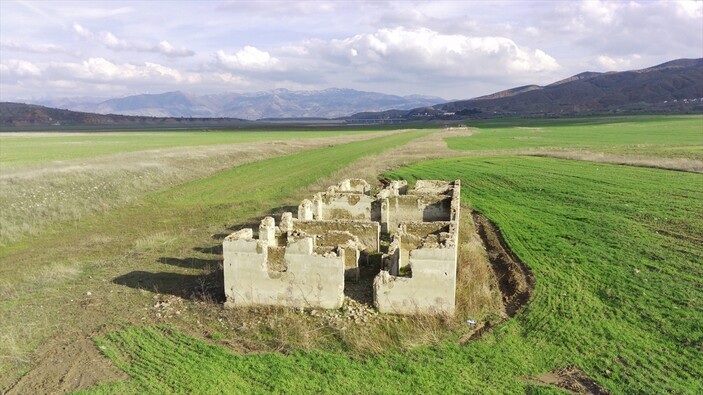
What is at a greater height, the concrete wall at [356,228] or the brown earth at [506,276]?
the concrete wall at [356,228]

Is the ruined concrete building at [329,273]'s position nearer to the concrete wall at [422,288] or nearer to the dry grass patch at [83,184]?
the concrete wall at [422,288]

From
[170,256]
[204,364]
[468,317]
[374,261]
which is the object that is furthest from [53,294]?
[468,317]

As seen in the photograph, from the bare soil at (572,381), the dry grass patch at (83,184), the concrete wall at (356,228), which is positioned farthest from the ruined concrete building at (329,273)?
the dry grass patch at (83,184)

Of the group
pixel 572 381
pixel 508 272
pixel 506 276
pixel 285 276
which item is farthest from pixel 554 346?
pixel 285 276

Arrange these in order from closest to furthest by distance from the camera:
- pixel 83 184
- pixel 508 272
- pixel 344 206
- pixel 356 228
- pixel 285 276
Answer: pixel 285 276 → pixel 508 272 → pixel 356 228 → pixel 344 206 → pixel 83 184

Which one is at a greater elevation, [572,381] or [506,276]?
[506,276]

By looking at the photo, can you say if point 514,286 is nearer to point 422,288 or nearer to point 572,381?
point 422,288

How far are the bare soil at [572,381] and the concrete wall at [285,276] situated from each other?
→ 262 inches

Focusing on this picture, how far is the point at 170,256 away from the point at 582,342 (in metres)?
17.5

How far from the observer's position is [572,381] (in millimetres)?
11398

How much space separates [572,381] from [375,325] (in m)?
5.56

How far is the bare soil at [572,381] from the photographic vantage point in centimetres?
1108

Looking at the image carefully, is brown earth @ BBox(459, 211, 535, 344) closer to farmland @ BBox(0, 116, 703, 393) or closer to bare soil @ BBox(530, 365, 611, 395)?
farmland @ BBox(0, 116, 703, 393)

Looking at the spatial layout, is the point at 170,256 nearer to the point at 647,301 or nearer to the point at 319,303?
the point at 319,303
